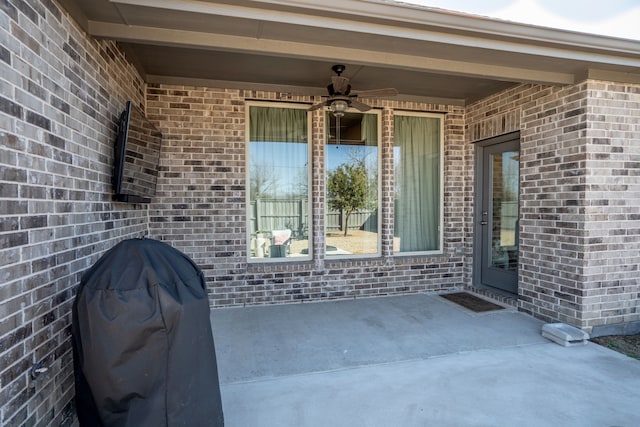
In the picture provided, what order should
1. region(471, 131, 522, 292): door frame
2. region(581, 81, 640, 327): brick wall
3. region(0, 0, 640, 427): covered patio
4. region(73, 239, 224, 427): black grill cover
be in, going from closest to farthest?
region(73, 239, 224, 427): black grill cover < region(0, 0, 640, 427): covered patio < region(581, 81, 640, 327): brick wall < region(471, 131, 522, 292): door frame

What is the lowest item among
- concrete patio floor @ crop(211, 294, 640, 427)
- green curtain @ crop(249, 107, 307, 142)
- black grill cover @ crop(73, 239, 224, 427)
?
concrete patio floor @ crop(211, 294, 640, 427)

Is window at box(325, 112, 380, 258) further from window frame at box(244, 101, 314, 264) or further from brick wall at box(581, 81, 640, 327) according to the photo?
brick wall at box(581, 81, 640, 327)

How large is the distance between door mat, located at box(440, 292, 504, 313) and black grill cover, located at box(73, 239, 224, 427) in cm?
383

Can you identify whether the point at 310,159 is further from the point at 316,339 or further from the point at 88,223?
the point at 88,223

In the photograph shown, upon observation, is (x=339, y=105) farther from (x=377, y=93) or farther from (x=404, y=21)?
(x=404, y=21)

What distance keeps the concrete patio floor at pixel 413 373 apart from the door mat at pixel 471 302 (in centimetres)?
26

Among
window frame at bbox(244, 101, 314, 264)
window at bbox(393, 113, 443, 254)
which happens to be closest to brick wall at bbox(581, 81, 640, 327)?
window at bbox(393, 113, 443, 254)

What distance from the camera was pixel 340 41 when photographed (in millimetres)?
2955

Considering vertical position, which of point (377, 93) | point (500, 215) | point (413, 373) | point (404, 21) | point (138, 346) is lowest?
point (413, 373)

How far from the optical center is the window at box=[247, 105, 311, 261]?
483 centimetres

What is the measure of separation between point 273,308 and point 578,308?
3.44 m

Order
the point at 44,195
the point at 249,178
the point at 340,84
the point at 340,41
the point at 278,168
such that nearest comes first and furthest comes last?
the point at 44,195 < the point at 340,41 < the point at 340,84 < the point at 249,178 < the point at 278,168

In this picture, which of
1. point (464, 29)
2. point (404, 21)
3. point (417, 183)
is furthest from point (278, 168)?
point (464, 29)

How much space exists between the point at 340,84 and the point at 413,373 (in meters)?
3.00
